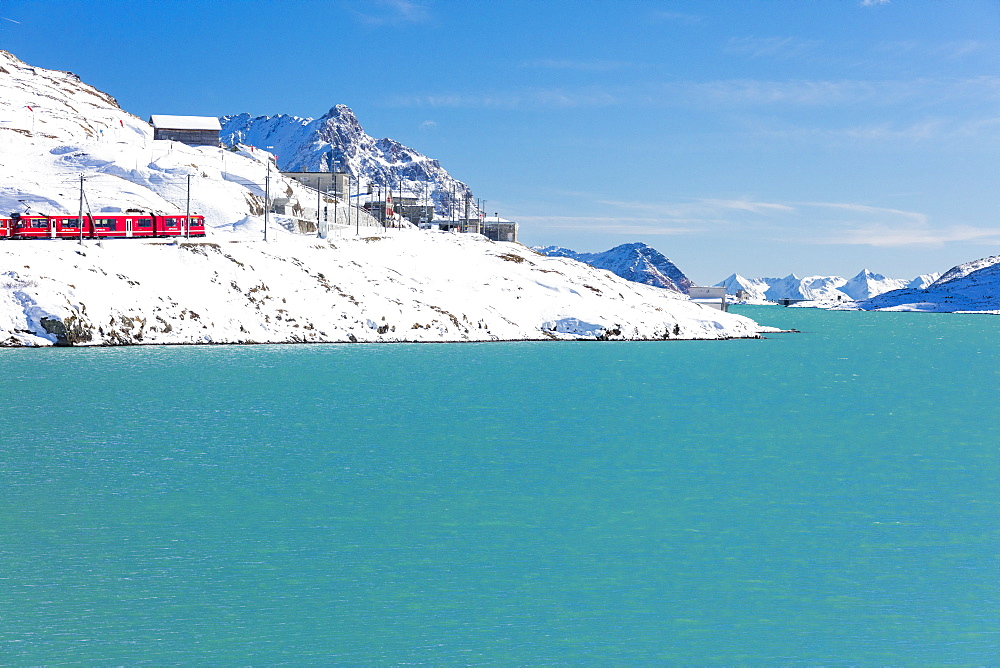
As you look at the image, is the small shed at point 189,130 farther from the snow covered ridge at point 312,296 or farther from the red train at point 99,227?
the red train at point 99,227

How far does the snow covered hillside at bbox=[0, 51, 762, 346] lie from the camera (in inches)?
3123

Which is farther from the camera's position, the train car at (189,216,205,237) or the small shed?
the small shed

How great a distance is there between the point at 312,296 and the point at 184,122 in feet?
391

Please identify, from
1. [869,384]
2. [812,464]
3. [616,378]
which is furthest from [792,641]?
[869,384]

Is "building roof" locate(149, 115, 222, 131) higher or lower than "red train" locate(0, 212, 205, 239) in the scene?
higher

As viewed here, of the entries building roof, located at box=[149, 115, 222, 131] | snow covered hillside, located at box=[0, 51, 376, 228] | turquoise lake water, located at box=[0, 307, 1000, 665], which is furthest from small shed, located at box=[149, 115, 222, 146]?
turquoise lake water, located at box=[0, 307, 1000, 665]

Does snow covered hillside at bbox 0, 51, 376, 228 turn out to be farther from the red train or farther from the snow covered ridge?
the snow covered ridge

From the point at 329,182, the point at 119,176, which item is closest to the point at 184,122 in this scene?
the point at 329,182

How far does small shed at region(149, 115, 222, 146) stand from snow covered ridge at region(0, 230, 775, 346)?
80.3 m

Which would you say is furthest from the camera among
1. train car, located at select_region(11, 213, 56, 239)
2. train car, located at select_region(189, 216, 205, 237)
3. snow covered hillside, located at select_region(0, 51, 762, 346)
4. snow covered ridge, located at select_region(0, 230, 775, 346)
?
train car, located at select_region(189, 216, 205, 237)

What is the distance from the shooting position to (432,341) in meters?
95.9

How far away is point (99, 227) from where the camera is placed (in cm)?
9512

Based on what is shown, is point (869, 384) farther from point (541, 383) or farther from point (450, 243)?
point (450, 243)

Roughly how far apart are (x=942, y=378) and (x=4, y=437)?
73.7 metres
